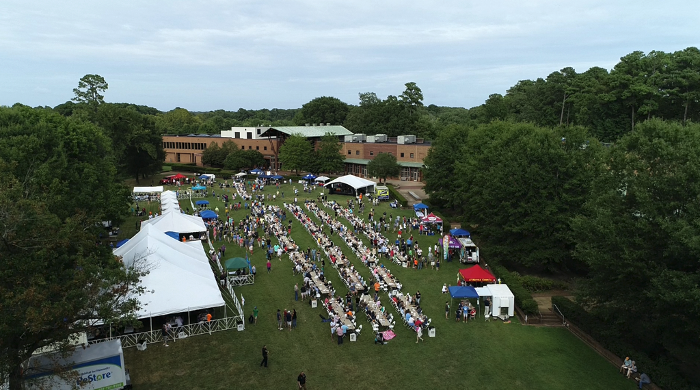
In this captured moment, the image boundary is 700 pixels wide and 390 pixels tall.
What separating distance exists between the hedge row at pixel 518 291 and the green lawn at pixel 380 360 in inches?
38.7

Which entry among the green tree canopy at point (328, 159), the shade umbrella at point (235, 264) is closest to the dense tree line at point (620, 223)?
the shade umbrella at point (235, 264)

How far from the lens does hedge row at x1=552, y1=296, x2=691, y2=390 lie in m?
15.3

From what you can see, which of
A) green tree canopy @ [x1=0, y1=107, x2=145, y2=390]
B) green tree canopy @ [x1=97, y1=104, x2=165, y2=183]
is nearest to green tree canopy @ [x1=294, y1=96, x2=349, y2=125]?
green tree canopy @ [x1=97, y1=104, x2=165, y2=183]

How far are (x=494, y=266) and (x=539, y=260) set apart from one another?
253cm

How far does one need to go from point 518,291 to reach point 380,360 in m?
8.82

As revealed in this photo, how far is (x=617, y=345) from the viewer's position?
17.5 m

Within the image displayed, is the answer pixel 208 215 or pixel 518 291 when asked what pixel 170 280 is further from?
pixel 208 215

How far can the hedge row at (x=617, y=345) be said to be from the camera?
15273mm

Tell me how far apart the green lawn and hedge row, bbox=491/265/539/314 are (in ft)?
3.23

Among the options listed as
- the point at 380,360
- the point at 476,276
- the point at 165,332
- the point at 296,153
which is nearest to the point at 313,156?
the point at 296,153

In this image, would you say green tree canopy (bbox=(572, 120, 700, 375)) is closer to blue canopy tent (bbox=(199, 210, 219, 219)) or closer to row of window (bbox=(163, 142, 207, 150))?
blue canopy tent (bbox=(199, 210, 219, 219))

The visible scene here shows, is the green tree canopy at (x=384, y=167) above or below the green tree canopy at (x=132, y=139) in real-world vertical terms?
below

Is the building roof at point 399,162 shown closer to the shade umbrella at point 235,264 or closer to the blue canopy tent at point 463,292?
the shade umbrella at point 235,264

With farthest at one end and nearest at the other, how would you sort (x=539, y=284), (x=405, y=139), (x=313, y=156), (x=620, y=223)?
(x=405, y=139)
(x=313, y=156)
(x=539, y=284)
(x=620, y=223)
